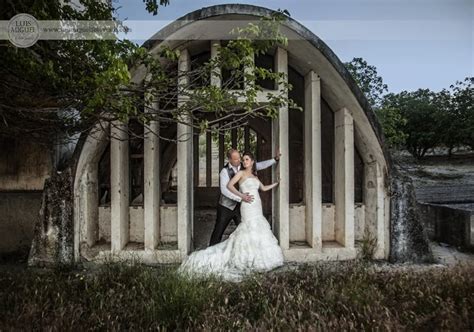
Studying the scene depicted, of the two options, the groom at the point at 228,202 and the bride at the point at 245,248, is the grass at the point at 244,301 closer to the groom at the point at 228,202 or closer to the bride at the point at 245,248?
the bride at the point at 245,248

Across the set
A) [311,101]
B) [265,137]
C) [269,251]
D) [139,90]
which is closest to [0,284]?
[139,90]

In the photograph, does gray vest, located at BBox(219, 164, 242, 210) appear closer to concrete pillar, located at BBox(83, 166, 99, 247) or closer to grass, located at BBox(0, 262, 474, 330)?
grass, located at BBox(0, 262, 474, 330)

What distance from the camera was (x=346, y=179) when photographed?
5.86 meters

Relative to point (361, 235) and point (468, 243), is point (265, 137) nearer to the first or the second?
point (361, 235)

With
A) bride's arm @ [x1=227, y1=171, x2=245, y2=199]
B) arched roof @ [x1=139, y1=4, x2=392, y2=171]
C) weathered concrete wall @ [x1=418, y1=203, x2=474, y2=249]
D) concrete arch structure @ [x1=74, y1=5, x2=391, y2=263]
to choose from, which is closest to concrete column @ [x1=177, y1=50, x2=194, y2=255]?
concrete arch structure @ [x1=74, y1=5, x2=391, y2=263]

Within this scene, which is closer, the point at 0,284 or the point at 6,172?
the point at 0,284

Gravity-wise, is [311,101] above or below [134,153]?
above

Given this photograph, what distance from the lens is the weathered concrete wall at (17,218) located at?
6484mm

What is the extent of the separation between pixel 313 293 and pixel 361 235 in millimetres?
2596

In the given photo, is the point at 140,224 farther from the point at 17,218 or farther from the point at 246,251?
the point at 17,218

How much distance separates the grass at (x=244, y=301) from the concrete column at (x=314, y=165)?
126cm

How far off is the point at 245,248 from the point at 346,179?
2.02 meters

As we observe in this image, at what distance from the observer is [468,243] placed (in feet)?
21.7

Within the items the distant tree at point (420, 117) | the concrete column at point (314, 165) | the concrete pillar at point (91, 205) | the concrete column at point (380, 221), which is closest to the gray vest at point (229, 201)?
the concrete column at point (314, 165)
